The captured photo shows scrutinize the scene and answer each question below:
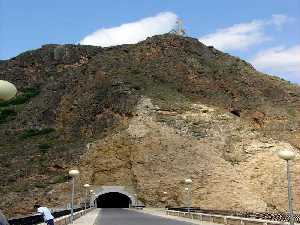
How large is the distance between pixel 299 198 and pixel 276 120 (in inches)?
1030

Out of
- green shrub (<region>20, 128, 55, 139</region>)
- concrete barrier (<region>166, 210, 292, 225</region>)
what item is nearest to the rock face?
green shrub (<region>20, 128, 55, 139</region>)

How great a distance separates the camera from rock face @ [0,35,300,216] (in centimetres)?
8788

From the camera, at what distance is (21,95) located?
13888cm

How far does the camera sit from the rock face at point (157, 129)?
87.9 m

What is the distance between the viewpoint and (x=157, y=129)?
323ft

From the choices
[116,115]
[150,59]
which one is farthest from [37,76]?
[116,115]

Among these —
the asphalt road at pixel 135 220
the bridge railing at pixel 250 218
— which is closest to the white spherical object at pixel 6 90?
the bridge railing at pixel 250 218

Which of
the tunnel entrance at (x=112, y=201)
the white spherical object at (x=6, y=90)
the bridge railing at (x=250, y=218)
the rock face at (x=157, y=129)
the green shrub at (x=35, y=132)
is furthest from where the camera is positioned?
the green shrub at (x=35, y=132)

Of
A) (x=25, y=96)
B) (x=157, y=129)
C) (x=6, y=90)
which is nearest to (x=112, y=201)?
(x=157, y=129)

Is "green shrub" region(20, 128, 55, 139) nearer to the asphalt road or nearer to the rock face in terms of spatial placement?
the rock face

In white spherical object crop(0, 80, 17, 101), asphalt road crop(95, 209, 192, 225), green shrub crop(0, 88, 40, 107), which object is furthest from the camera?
green shrub crop(0, 88, 40, 107)

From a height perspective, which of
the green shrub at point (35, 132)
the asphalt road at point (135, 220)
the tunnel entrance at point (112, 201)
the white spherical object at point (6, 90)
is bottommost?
the tunnel entrance at point (112, 201)

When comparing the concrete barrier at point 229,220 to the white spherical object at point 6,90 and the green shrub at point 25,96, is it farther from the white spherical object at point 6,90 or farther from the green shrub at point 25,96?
the green shrub at point 25,96

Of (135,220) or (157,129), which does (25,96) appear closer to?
(157,129)
